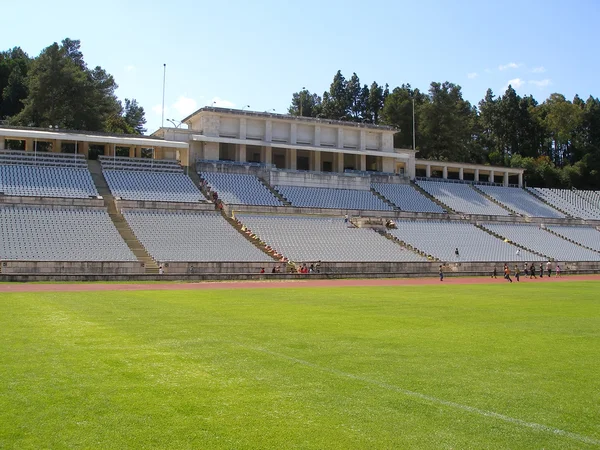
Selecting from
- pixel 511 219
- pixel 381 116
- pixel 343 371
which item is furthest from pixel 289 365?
pixel 381 116

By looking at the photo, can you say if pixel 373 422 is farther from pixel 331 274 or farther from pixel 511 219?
pixel 511 219

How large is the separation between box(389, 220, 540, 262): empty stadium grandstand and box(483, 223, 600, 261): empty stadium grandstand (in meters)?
2.30

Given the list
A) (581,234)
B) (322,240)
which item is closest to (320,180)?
(322,240)

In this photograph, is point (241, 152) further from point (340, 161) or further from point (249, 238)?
point (249, 238)

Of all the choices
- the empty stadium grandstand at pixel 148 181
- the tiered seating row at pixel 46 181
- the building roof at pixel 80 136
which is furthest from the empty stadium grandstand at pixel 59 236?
the building roof at pixel 80 136

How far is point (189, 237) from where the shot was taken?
43.6 meters

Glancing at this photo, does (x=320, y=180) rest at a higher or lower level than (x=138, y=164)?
lower

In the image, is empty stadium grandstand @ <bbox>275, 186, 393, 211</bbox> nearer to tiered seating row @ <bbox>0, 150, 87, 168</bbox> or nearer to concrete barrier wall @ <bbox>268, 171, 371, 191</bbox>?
concrete barrier wall @ <bbox>268, 171, 371, 191</bbox>

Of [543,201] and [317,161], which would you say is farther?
[543,201]

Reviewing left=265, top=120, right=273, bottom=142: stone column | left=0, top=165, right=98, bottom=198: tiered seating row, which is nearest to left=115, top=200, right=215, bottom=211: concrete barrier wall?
left=0, top=165, right=98, bottom=198: tiered seating row

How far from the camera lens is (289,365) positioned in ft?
38.2

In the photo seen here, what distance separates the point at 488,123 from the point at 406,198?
43458 millimetres

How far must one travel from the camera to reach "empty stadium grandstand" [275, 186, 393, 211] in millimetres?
57719

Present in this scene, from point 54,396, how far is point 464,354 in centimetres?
804
